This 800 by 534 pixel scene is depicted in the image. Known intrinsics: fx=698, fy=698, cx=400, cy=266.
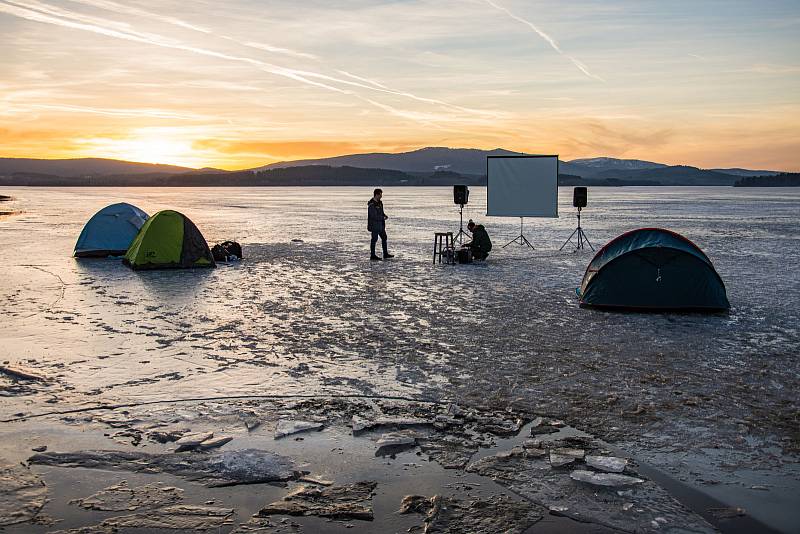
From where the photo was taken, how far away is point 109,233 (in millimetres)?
20250

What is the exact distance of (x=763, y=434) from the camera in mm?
6160

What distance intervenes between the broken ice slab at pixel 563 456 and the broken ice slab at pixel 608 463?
4.0 inches

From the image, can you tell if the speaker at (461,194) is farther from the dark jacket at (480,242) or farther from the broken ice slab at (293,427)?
the broken ice slab at (293,427)

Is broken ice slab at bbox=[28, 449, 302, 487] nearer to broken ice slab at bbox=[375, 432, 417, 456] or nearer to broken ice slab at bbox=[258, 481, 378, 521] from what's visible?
broken ice slab at bbox=[258, 481, 378, 521]

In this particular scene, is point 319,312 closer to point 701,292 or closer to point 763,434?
point 701,292

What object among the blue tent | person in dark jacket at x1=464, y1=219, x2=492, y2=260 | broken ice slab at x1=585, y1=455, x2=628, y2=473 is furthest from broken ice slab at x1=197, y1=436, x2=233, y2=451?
the blue tent

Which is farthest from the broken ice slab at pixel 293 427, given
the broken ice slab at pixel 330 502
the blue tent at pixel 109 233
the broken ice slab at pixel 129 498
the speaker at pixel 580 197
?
the speaker at pixel 580 197

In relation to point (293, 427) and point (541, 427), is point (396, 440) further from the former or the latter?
point (541, 427)

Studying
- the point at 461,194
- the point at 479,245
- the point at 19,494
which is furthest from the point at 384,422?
the point at 461,194

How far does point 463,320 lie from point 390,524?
6.69 metres

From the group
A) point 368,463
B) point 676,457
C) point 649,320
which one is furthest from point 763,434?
point 649,320

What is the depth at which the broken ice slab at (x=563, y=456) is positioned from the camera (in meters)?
5.56

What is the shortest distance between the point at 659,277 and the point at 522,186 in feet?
42.5

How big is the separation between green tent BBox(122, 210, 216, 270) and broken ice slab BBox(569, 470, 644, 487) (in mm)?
14131
